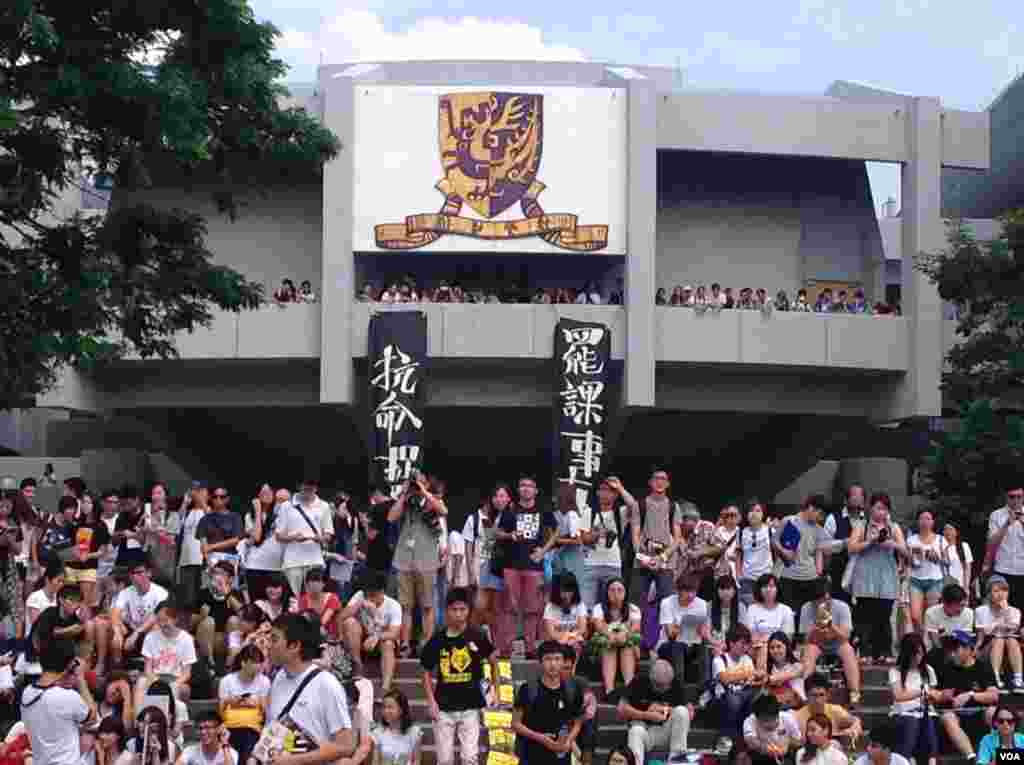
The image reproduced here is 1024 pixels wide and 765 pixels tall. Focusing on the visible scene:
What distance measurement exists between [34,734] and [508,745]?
4.36 m

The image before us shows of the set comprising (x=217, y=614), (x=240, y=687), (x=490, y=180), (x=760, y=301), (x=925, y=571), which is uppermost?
(x=490, y=180)

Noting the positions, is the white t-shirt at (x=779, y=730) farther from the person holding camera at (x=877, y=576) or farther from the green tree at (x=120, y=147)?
the green tree at (x=120, y=147)

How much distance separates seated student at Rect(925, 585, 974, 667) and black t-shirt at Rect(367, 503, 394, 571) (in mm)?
5450

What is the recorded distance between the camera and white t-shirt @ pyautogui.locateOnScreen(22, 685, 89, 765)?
38.7 ft

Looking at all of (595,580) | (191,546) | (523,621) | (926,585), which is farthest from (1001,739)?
(191,546)

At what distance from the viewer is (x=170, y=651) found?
16.0 meters

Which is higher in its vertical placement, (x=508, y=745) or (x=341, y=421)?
(x=341, y=421)

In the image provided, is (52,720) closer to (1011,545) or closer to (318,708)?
(318,708)

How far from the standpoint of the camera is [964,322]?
26.4 metres

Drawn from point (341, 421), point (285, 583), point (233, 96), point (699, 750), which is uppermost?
point (233, 96)

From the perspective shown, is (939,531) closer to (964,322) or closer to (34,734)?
(964,322)

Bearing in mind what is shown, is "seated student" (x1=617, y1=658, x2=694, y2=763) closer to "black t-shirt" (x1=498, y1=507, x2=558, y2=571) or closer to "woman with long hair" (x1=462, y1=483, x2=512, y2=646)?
"woman with long hair" (x1=462, y1=483, x2=512, y2=646)

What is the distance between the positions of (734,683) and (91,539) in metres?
6.92

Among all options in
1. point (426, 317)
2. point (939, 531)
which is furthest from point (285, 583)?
point (426, 317)
